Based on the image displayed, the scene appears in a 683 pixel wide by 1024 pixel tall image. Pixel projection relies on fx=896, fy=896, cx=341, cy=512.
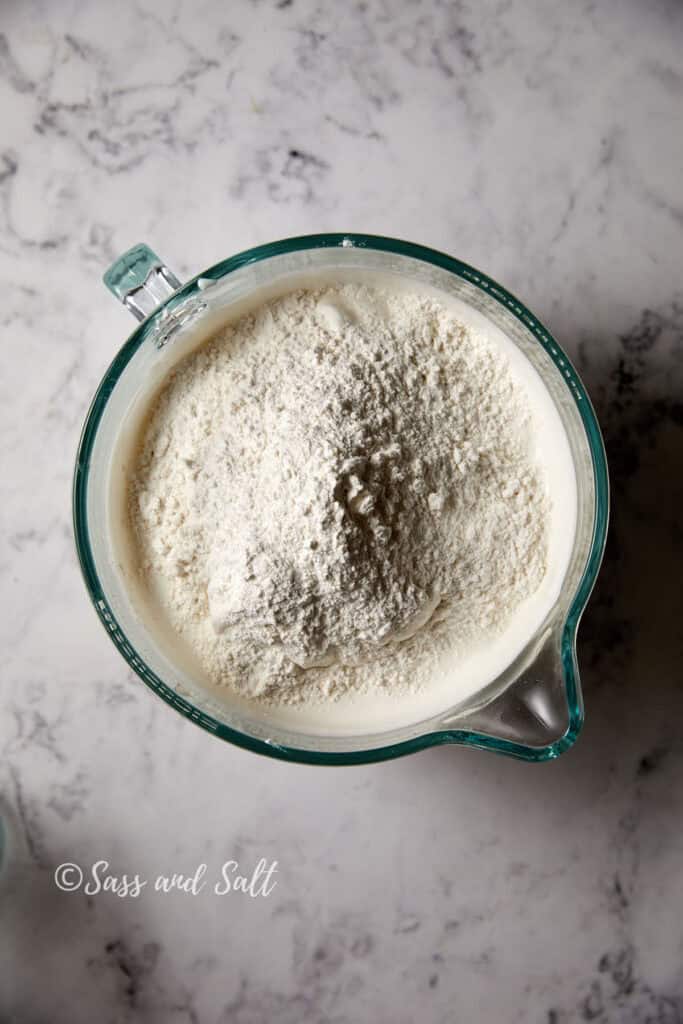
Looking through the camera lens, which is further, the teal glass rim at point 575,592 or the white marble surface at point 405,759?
the white marble surface at point 405,759

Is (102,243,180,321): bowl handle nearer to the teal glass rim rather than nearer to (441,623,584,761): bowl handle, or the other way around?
the teal glass rim

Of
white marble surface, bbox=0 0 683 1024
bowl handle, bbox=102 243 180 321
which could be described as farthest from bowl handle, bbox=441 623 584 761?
bowl handle, bbox=102 243 180 321

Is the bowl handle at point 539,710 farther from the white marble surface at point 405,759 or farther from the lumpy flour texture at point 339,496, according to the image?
the white marble surface at point 405,759

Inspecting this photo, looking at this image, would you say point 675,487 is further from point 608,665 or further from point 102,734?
point 102,734

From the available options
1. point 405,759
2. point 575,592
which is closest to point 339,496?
point 575,592

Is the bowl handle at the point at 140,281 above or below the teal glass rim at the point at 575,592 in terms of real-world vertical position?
above

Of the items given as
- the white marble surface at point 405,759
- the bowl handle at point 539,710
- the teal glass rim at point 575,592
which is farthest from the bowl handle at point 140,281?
the bowl handle at point 539,710

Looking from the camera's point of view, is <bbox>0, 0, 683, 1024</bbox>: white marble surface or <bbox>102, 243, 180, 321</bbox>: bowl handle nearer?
<bbox>102, 243, 180, 321</bbox>: bowl handle
